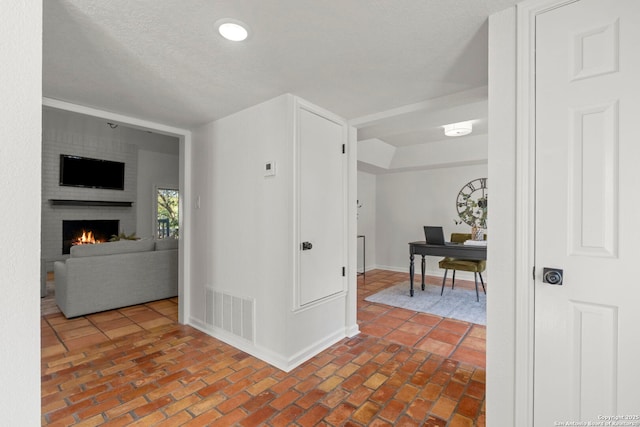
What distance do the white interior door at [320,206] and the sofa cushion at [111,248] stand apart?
2.60 metres

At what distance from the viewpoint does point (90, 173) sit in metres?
5.93

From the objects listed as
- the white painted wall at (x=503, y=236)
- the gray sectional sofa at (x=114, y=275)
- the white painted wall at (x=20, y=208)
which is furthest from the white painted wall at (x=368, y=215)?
the white painted wall at (x=20, y=208)

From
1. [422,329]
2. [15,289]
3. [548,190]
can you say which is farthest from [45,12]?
[422,329]

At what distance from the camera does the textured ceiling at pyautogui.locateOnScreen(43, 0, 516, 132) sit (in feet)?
4.56

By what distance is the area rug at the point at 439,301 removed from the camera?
3.53 m

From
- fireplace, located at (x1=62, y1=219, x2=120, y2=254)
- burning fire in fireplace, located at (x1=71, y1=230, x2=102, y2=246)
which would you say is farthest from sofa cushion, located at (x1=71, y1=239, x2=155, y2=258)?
fireplace, located at (x1=62, y1=219, x2=120, y2=254)

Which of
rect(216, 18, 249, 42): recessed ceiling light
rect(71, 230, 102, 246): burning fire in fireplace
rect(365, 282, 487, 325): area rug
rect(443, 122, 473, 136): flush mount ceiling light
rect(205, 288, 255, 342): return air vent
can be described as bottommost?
rect(365, 282, 487, 325): area rug

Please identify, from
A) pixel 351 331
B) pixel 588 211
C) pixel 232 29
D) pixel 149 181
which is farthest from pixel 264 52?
pixel 149 181

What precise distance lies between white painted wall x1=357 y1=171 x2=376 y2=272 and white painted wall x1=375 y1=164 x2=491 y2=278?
99 mm

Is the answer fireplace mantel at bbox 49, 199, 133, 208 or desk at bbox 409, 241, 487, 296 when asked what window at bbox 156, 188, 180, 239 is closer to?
fireplace mantel at bbox 49, 199, 133, 208

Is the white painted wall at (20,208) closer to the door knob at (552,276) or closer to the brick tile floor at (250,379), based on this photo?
the brick tile floor at (250,379)

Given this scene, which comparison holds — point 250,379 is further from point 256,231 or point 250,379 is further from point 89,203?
point 89,203

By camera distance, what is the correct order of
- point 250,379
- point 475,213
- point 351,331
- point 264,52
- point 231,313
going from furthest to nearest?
1. point 475,213
2. point 351,331
3. point 231,313
4. point 250,379
5. point 264,52

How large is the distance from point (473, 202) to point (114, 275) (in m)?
5.47
